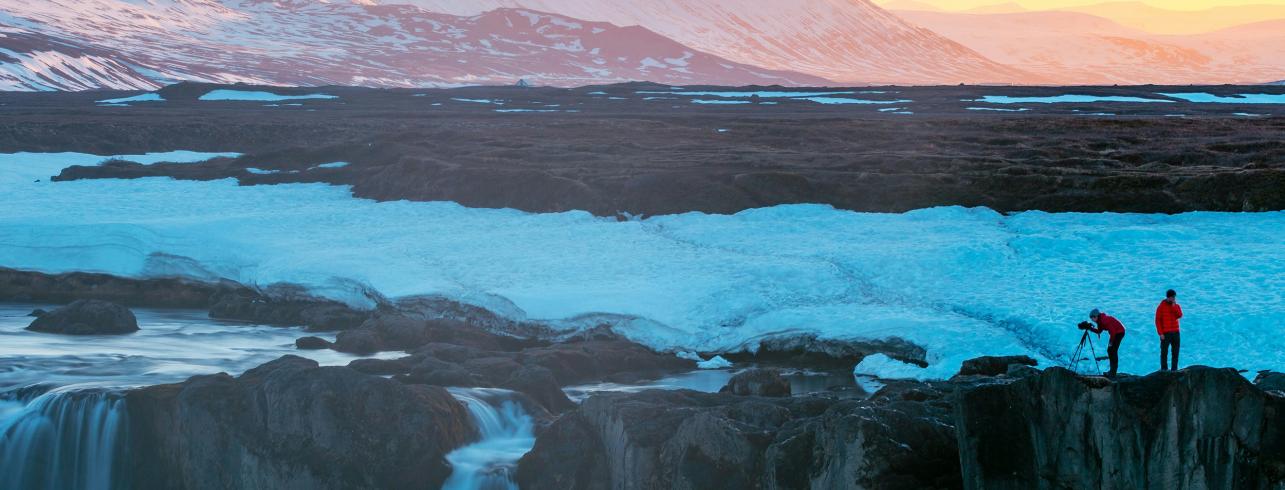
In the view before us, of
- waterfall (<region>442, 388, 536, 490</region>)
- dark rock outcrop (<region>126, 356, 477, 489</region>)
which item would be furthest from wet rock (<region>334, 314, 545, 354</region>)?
dark rock outcrop (<region>126, 356, 477, 489</region>)

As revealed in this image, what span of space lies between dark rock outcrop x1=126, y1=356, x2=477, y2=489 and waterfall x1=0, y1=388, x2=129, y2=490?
476mm

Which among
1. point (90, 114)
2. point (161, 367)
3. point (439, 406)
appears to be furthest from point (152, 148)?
point (439, 406)

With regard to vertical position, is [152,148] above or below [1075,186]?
below

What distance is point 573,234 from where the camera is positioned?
36156 mm

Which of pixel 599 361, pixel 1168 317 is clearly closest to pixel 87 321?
pixel 599 361

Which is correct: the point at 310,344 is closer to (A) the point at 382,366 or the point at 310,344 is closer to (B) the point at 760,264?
(A) the point at 382,366

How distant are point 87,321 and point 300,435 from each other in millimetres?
11671

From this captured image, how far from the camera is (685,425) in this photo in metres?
16.9

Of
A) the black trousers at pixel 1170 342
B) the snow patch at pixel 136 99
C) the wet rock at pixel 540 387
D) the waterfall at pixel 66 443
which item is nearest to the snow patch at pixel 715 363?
the wet rock at pixel 540 387

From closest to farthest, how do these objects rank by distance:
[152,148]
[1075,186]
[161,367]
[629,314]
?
[161,367] < [629,314] < [1075,186] < [152,148]

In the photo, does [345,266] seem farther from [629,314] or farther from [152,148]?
[152,148]

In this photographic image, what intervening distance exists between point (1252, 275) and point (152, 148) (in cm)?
5432

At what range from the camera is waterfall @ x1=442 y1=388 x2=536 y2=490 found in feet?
61.8

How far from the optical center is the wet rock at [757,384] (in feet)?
68.4
